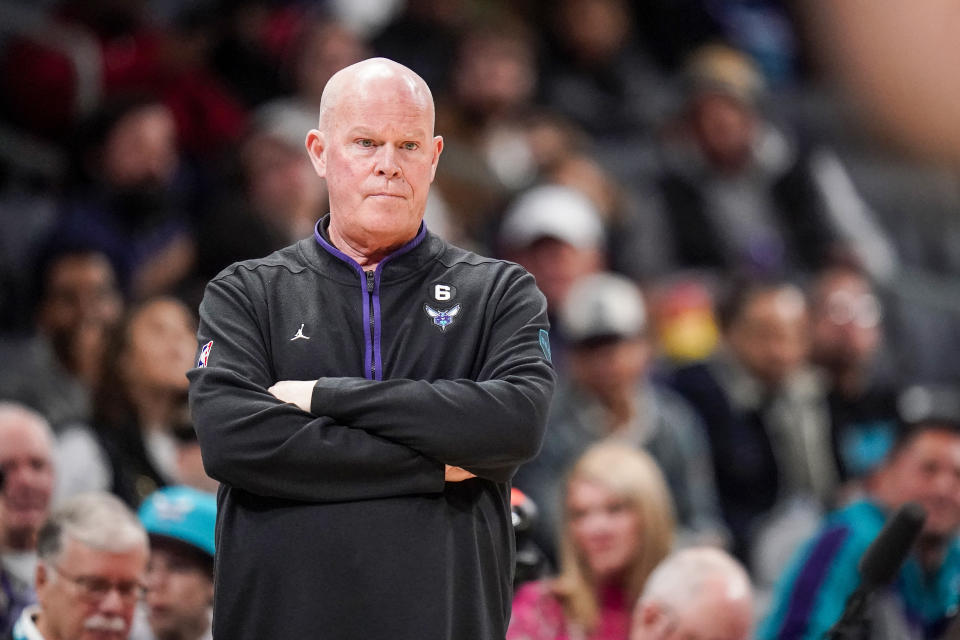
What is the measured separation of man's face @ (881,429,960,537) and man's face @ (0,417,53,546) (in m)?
2.57

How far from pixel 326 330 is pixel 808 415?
415 cm

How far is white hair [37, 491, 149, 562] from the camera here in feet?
11.8

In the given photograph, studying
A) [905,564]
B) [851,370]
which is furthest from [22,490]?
[851,370]

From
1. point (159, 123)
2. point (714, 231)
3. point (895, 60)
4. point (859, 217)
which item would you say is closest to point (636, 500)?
point (159, 123)

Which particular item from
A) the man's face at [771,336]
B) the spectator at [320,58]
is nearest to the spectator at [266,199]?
the spectator at [320,58]

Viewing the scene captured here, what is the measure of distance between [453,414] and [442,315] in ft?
0.72

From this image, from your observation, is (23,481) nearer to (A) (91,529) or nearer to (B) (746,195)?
→ (A) (91,529)

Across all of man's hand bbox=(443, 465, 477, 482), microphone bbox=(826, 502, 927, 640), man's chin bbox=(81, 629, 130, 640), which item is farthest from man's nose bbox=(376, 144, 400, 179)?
man's chin bbox=(81, 629, 130, 640)

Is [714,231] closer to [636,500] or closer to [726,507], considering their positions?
[726,507]

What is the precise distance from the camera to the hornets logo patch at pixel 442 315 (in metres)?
2.64

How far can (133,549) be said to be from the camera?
3.60 meters

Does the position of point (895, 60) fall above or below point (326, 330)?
above

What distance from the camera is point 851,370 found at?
262 inches

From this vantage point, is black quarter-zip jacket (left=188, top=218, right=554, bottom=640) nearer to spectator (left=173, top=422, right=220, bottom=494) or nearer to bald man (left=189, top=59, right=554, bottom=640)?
bald man (left=189, top=59, right=554, bottom=640)
